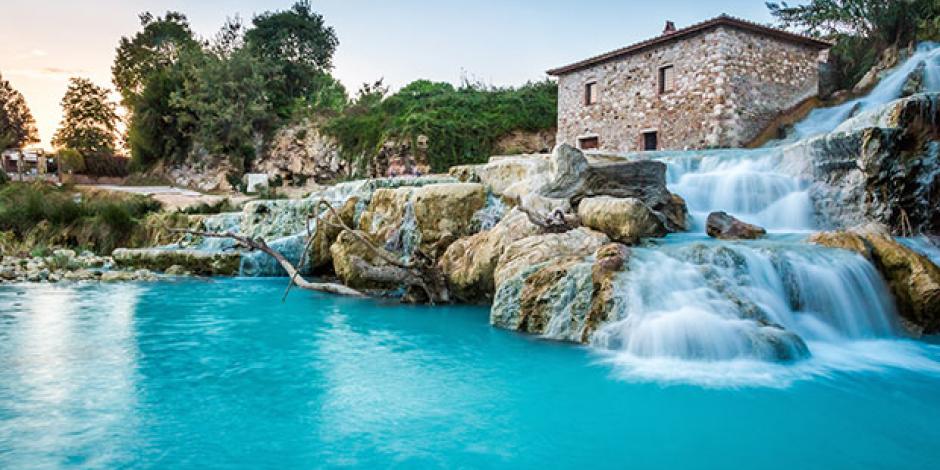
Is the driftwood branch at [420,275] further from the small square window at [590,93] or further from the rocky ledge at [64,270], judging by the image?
the small square window at [590,93]

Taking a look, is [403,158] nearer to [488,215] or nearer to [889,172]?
[488,215]

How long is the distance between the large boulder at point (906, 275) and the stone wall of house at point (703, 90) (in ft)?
35.6

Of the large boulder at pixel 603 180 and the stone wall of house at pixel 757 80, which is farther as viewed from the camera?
the stone wall of house at pixel 757 80

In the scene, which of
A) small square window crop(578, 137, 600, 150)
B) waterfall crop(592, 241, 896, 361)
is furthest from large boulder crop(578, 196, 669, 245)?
small square window crop(578, 137, 600, 150)

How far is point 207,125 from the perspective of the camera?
26953mm

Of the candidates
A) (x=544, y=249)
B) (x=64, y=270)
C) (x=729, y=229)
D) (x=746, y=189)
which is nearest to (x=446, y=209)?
(x=544, y=249)

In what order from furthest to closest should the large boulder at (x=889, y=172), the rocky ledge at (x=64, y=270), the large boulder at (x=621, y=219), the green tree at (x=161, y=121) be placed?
the green tree at (x=161, y=121) → the rocky ledge at (x=64, y=270) → the large boulder at (x=889, y=172) → the large boulder at (x=621, y=219)

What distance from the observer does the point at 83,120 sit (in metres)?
43.2

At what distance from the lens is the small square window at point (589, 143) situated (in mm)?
21375

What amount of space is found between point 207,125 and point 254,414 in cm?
2580

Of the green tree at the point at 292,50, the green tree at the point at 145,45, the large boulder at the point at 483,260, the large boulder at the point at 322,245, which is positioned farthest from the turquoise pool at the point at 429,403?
the green tree at the point at 145,45

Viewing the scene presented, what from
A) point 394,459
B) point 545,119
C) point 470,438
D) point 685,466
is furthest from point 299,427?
point 545,119

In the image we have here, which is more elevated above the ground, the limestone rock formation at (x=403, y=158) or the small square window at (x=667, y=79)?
the small square window at (x=667, y=79)

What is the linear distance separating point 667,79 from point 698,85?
1256mm
